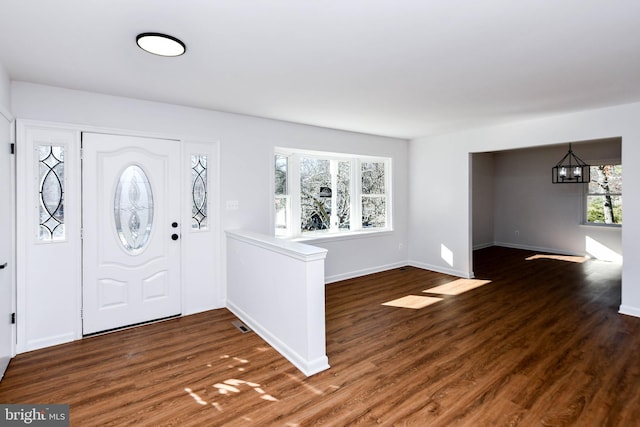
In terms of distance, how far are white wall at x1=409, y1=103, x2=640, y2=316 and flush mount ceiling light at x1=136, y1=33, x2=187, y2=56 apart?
4.37 metres

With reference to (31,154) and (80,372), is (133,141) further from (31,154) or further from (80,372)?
(80,372)

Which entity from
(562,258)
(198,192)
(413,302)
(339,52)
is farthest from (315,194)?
(562,258)

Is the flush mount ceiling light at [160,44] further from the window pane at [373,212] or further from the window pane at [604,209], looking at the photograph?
the window pane at [604,209]

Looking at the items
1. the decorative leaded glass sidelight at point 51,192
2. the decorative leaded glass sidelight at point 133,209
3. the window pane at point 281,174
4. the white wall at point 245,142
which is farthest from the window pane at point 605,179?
the decorative leaded glass sidelight at point 51,192

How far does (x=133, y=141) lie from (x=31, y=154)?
2.71ft

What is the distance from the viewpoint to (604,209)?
22.4 feet

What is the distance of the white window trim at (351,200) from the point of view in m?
4.77

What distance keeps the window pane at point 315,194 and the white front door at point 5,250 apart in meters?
3.23

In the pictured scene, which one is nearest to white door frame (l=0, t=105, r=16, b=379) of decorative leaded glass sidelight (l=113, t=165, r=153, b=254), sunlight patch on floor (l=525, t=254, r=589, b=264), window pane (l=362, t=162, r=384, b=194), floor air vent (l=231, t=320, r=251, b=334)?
decorative leaded glass sidelight (l=113, t=165, r=153, b=254)

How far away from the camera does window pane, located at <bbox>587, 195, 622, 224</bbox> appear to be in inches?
264

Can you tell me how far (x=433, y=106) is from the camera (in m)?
3.71

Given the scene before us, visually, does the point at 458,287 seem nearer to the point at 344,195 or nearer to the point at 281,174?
the point at 344,195

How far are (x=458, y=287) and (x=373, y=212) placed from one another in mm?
1858

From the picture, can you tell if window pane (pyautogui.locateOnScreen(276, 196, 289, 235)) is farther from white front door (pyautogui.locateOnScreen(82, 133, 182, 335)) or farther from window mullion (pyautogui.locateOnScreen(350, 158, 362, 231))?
white front door (pyautogui.locateOnScreen(82, 133, 182, 335))
